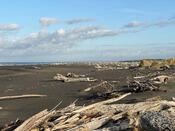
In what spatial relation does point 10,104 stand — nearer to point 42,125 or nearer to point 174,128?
point 42,125

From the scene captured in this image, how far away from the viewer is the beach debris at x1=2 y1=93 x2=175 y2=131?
4848mm

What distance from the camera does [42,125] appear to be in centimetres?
519

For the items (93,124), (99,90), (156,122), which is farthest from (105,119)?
(99,90)

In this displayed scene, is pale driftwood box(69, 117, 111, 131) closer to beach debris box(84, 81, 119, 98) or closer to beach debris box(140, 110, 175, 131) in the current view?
beach debris box(140, 110, 175, 131)

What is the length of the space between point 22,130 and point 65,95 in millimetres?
7415

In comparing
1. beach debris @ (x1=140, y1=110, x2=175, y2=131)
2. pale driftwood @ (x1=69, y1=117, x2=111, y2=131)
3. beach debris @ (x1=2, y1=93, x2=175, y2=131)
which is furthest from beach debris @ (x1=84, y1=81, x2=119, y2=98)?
beach debris @ (x1=140, y1=110, x2=175, y2=131)

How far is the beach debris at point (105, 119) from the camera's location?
485 centimetres

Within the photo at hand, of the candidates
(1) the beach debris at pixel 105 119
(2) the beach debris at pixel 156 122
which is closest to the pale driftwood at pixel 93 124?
(1) the beach debris at pixel 105 119

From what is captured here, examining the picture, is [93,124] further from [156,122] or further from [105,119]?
[156,122]

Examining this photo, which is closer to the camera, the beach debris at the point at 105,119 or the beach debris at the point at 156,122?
the beach debris at the point at 156,122

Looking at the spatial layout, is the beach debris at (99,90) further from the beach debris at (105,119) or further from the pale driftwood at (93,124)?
the pale driftwood at (93,124)

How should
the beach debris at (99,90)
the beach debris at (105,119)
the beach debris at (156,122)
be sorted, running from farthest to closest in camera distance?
the beach debris at (99,90)
the beach debris at (105,119)
the beach debris at (156,122)

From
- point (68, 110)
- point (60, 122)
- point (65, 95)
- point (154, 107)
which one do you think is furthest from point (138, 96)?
point (60, 122)

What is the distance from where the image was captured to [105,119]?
5.34 metres
